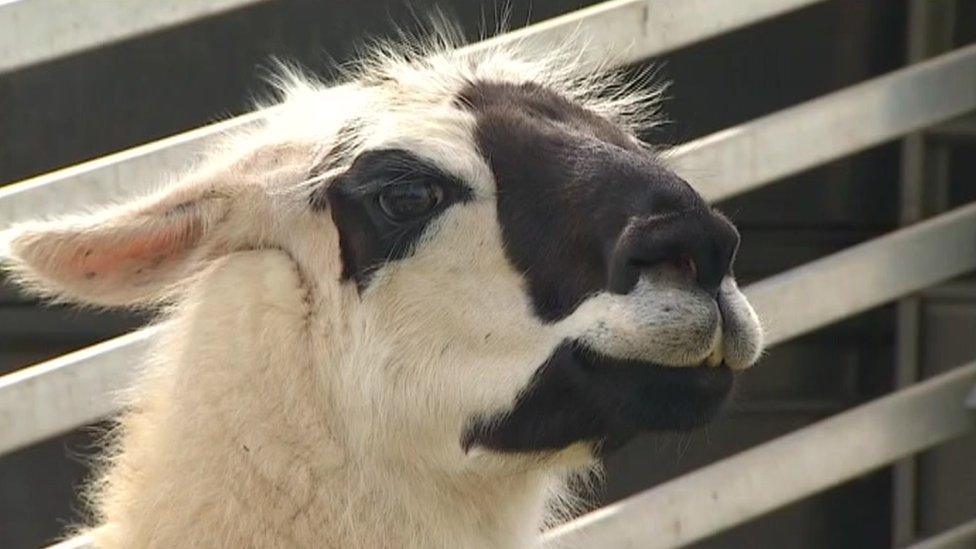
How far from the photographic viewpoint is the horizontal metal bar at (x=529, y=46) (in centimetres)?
473

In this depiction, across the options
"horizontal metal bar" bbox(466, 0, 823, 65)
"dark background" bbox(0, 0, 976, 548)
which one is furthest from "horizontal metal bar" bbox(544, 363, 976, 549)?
"horizontal metal bar" bbox(466, 0, 823, 65)

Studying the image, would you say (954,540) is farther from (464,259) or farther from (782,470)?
(464,259)

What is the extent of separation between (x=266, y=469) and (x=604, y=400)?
67cm

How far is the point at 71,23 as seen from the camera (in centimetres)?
482

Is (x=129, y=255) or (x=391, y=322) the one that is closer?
(x=391, y=322)

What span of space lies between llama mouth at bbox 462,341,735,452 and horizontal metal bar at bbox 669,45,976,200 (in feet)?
5.80

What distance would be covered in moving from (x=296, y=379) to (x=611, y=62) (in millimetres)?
1942

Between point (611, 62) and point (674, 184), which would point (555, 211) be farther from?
point (611, 62)

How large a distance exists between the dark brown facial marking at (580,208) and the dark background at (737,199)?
282 cm

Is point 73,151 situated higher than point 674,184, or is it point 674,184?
point 674,184

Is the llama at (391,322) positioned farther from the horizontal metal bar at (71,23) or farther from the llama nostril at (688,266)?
the horizontal metal bar at (71,23)

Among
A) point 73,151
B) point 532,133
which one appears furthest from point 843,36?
point 532,133

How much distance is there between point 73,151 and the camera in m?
6.43

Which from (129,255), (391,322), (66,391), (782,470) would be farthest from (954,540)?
(129,255)
